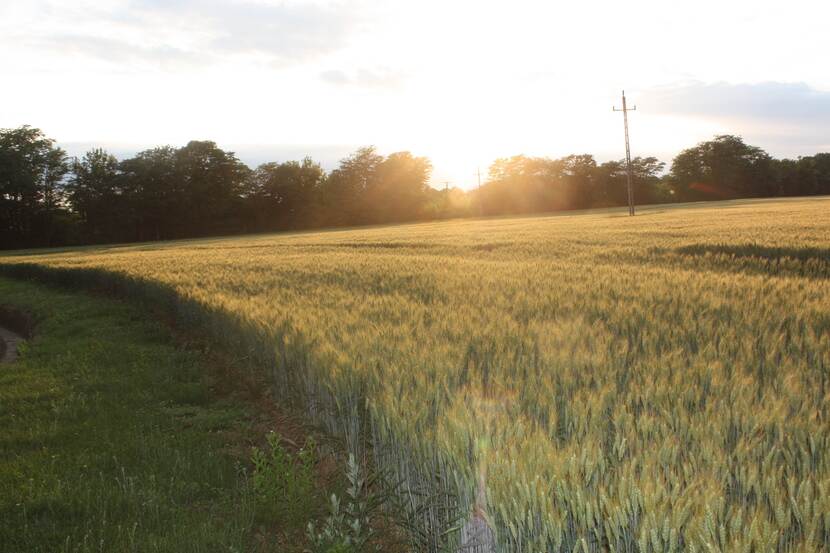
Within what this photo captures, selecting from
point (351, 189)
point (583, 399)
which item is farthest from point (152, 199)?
point (583, 399)

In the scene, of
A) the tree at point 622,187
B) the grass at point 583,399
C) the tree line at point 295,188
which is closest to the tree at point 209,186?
the tree line at point 295,188

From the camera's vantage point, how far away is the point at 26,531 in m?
3.90

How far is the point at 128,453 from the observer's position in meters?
5.18

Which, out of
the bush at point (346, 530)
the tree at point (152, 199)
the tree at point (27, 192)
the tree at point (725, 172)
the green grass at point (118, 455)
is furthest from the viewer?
the tree at point (725, 172)

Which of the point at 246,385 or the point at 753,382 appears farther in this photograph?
the point at 246,385

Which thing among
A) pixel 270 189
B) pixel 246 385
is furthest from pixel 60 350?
pixel 270 189

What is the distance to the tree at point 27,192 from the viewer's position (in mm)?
65375

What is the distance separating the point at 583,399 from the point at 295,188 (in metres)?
81.7

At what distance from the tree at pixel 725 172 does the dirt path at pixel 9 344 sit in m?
92.4

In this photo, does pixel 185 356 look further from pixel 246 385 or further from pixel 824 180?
pixel 824 180

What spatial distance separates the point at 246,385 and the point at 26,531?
293cm

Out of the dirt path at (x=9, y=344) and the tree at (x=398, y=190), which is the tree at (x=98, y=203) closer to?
the tree at (x=398, y=190)

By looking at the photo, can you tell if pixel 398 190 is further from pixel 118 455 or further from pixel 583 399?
pixel 583 399

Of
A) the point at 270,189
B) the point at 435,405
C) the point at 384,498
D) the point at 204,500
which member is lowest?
the point at 204,500
